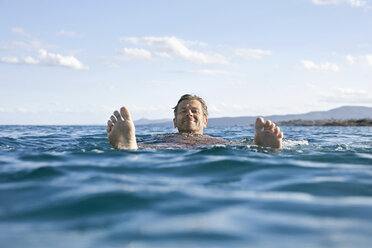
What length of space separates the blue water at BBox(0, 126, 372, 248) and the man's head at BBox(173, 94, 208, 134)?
2.56m

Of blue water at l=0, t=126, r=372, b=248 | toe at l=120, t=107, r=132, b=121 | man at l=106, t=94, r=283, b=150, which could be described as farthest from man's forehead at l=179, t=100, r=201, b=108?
blue water at l=0, t=126, r=372, b=248

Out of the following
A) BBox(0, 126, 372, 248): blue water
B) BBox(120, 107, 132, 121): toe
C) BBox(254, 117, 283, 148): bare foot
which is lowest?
BBox(0, 126, 372, 248): blue water

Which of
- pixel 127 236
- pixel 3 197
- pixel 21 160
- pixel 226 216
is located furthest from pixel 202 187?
pixel 21 160

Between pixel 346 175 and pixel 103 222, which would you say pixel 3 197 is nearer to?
pixel 103 222

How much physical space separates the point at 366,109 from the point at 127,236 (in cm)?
11989

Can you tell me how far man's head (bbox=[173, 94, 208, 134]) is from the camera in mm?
6730

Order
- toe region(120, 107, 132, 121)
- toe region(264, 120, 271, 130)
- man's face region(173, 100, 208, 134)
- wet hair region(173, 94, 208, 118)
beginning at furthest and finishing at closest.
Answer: wet hair region(173, 94, 208, 118) < man's face region(173, 100, 208, 134) < toe region(120, 107, 132, 121) < toe region(264, 120, 271, 130)

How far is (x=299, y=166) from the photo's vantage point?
391 cm

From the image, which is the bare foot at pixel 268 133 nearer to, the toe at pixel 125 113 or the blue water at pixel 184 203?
the blue water at pixel 184 203

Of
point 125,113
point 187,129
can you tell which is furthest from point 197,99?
point 125,113

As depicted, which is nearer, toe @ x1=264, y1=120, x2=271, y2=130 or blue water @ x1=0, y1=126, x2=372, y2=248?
blue water @ x1=0, y1=126, x2=372, y2=248

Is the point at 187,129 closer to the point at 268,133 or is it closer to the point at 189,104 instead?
the point at 189,104

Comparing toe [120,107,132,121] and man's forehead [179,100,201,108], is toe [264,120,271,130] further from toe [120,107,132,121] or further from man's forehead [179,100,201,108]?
man's forehead [179,100,201,108]

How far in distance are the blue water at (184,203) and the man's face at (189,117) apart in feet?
8.40
